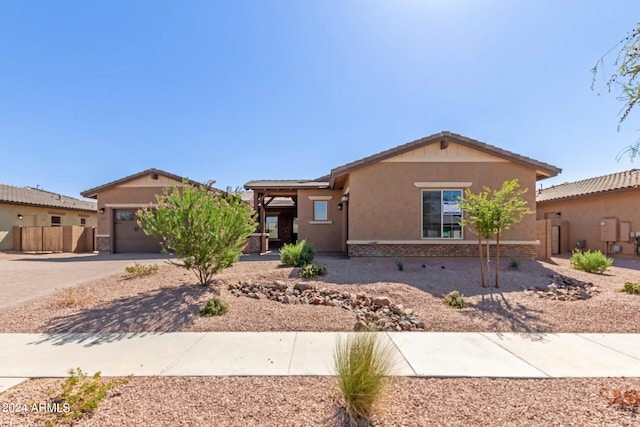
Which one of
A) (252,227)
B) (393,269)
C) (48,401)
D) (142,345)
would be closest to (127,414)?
(48,401)

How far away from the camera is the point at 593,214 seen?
16.2m

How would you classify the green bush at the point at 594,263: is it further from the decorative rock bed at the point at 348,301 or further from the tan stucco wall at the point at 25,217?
the tan stucco wall at the point at 25,217

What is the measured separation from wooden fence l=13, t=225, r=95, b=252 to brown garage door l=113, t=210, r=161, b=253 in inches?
129

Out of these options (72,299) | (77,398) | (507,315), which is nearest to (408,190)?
(507,315)

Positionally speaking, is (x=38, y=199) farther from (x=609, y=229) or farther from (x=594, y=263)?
(x=609, y=229)

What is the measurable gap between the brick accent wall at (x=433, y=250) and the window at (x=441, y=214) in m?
0.44

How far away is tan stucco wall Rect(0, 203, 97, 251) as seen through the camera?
699 inches

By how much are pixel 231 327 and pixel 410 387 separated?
10.5 ft

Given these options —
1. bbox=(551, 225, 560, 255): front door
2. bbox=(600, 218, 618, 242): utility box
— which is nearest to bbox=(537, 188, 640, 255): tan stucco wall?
bbox=(600, 218, 618, 242): utility box

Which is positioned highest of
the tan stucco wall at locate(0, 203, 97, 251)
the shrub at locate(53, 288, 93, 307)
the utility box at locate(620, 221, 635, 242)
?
the tan stucco wall at locate(0, 203, 97, 251)

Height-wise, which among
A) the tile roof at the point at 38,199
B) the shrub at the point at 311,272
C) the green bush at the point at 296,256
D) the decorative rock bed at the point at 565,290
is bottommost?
the decorative rock bed at the point at 565,290

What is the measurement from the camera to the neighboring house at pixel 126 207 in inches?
646

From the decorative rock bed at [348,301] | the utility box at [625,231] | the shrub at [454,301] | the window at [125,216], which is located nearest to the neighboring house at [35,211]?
the window at [125,216]

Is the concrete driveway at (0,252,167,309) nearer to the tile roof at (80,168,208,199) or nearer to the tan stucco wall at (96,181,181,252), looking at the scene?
the tan stucco wall at (96,181,181,252)
